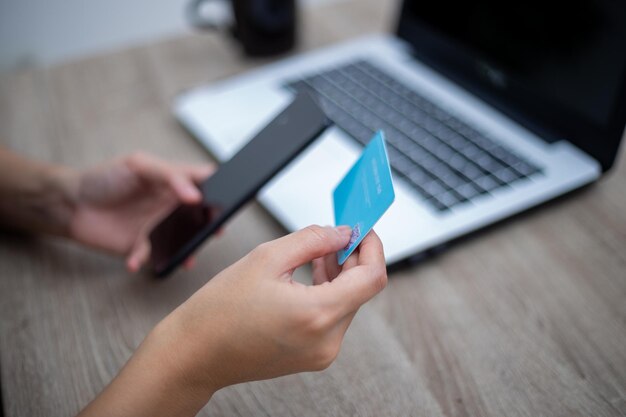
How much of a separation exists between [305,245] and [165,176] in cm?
27

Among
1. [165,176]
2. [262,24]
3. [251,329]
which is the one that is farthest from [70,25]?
[251,329]

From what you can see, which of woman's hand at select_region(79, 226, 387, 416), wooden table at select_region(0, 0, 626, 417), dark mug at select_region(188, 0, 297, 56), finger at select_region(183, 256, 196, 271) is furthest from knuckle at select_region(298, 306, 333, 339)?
dark mug at select_region(188, 0, 297, 56)

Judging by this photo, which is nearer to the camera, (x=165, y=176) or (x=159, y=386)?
(x=159, y=386)

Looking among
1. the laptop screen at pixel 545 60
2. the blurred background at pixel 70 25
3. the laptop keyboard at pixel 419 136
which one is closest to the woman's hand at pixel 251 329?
the laptop keyboard at pixel 419 136

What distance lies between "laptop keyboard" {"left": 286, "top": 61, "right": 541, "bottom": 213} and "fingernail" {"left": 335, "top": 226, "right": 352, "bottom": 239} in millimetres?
181

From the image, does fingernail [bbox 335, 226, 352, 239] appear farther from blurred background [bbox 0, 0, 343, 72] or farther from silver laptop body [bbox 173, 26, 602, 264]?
blurred background [bbox 0, 0, 343, 72]

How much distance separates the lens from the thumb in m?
0.36

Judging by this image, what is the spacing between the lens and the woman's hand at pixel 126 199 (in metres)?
0.58

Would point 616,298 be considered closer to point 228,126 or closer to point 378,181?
point 378,181

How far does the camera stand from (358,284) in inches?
13.8

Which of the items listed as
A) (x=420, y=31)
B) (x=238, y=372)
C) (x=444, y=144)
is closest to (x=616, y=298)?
(x=444, y=144)

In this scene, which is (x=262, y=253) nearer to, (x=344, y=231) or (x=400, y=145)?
(x=344, y=231)

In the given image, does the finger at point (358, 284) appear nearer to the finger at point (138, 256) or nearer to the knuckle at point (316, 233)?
the knuckle at point (316, 233)

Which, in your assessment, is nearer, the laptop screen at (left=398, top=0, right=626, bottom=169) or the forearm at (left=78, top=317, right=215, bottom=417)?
the forearm at (left=78, top=317, right=215, bottom=417)
